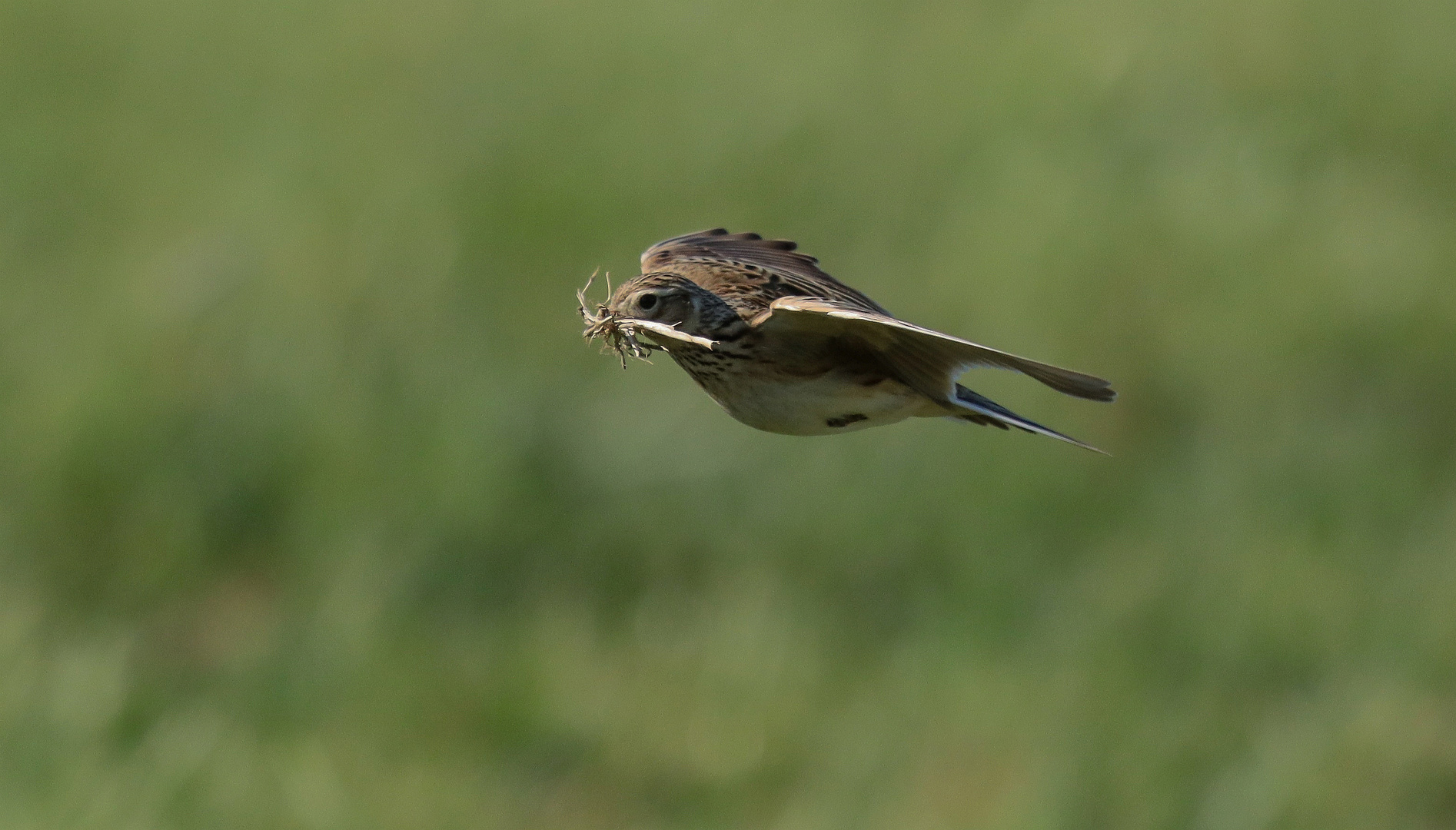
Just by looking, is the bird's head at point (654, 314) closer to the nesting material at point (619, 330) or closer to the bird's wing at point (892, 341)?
the nesting material at point (619, 330)

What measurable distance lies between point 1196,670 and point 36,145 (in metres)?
8.92

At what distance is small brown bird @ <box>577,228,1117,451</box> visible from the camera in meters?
2.87

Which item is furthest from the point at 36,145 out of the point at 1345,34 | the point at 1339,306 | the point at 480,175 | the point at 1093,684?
the point at 1345,34

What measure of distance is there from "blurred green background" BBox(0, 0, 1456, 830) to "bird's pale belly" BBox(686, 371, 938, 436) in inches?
264

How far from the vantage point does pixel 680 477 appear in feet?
37.4

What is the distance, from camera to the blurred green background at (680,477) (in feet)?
33.9

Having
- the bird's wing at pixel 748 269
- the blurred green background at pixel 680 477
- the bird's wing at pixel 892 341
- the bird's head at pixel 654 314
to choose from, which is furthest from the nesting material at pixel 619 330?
the blurred green background at pixel 680 477

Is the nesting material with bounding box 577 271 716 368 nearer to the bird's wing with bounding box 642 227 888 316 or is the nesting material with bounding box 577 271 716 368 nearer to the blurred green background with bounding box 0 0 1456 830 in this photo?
the bird's wing with bounding box 642 227 888 316

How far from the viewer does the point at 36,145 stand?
1326 centimetres

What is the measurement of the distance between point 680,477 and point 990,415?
8.65m

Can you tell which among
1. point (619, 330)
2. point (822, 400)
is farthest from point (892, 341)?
point (619, 330)

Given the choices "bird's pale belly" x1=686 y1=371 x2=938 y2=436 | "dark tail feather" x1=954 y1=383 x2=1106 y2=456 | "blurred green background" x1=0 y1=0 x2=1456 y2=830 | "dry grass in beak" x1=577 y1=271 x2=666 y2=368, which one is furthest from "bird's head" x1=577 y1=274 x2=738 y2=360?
"blurred green background" x1=0 y1=0 x2=1456 y2=830

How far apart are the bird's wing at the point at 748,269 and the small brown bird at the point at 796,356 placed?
23mm

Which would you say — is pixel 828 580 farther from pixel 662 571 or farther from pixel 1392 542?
pixel 1392 542
